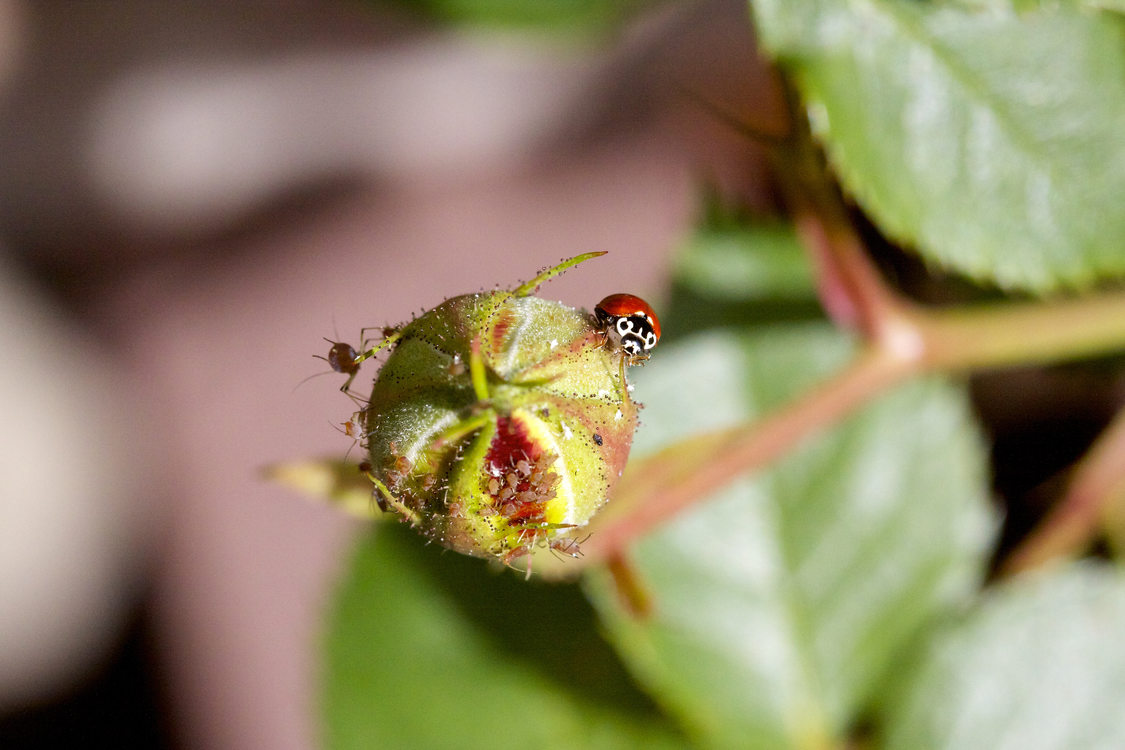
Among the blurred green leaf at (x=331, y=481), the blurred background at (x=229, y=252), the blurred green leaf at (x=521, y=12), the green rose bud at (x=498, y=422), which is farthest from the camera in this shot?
the blurred background at (x=229, y=252)

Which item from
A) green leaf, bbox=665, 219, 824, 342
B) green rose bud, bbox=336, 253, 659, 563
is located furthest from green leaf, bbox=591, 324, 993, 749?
Result: green rose bud, bbox=336, 253, 659, 563

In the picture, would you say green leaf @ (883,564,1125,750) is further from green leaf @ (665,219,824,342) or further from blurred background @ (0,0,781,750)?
blurred background @ (0,0,781,750)

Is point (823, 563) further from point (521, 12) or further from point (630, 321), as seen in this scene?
point (521, 12)

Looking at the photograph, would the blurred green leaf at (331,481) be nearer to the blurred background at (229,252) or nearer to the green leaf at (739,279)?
the green leaf at (739,279)

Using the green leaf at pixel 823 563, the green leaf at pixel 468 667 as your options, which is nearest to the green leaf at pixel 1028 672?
the green leaf at pixel 823 563

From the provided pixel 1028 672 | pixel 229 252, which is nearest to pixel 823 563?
pixel 1028 672

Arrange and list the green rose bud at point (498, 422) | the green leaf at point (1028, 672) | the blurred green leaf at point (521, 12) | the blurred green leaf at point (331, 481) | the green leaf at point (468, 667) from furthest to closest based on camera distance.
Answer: the blurred green leaf at point (521, 12) → the green leaf at point (468, 667) → the green leaf at point (1028, 672) → the blurred green leaf at point (331, 481) → the green rose bud at point (498, 422)
